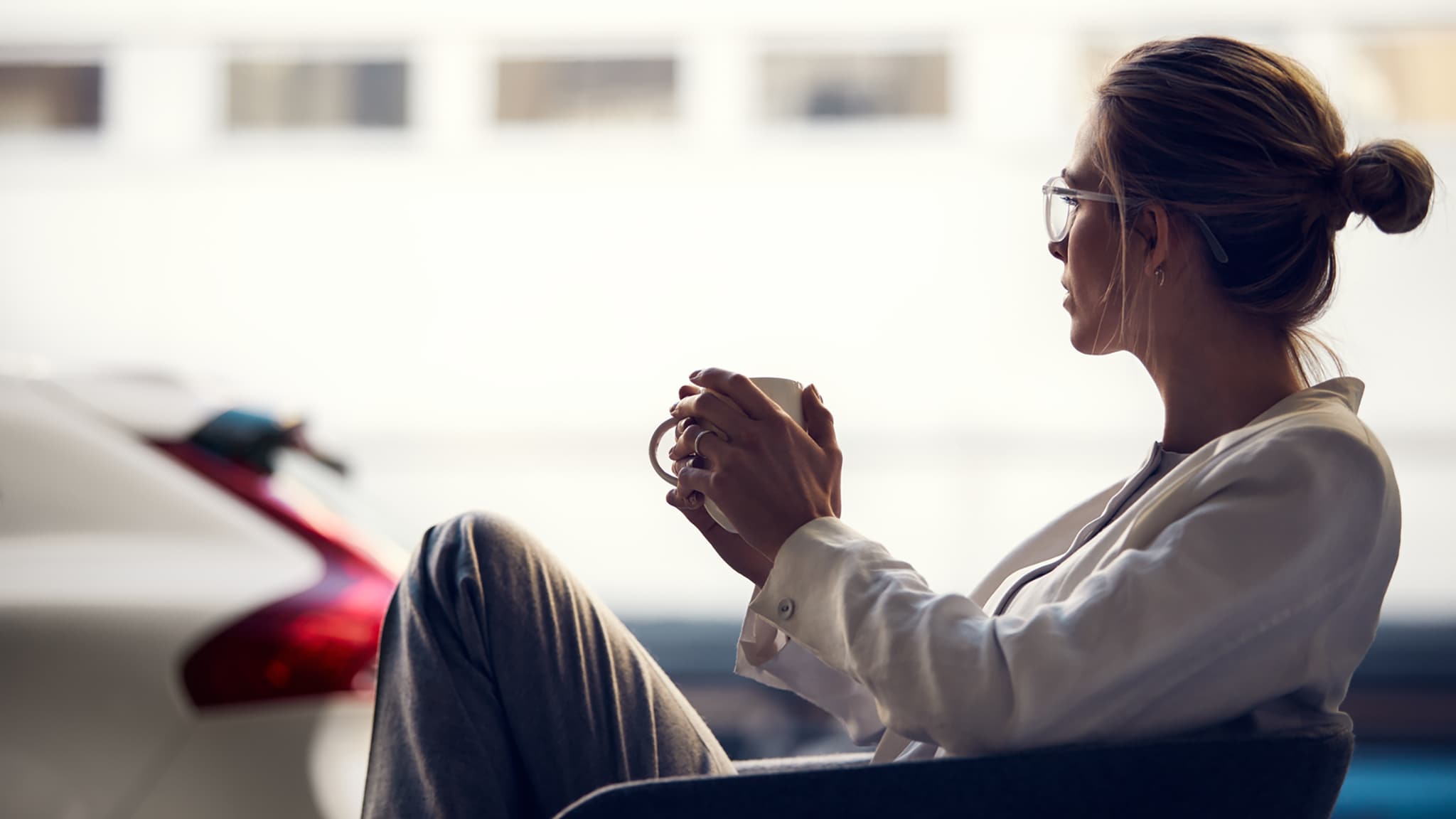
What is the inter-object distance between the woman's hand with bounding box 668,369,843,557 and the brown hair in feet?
0.99

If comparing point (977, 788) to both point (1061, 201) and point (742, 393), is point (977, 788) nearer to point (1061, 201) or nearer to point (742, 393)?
point (742, 393)

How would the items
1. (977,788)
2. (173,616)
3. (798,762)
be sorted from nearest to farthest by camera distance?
1. (977,788)
2. (798,762)
3. (173,616)

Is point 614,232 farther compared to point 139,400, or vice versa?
point 614,232

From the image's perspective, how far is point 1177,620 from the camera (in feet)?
2.49

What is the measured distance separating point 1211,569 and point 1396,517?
168mm

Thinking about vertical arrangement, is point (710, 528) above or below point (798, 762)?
above

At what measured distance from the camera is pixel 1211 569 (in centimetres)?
77

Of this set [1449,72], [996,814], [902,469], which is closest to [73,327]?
[902,469]

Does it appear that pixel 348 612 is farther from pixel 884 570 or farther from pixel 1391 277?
pixel 1391 277

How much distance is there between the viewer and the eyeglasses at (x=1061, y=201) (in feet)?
3.24

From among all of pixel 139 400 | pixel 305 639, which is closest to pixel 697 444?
pixel 305 639

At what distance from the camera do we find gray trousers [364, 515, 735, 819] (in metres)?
0.88

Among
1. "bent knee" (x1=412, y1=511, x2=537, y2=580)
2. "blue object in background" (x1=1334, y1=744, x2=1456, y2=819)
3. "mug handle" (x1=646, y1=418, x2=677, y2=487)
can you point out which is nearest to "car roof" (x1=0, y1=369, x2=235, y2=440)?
"bent knee" (x1=412, y1=511, x2=537, y2=580)

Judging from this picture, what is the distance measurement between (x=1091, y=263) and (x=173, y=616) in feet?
3.80
